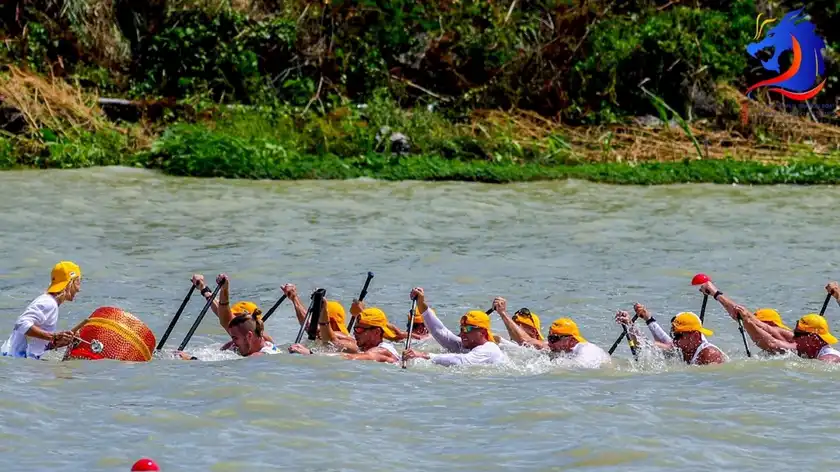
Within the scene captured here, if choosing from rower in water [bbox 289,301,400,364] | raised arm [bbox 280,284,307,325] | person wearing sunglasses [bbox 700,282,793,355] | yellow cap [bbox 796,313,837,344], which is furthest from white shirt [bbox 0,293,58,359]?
yellow cap [bbox 796,313,837,344]

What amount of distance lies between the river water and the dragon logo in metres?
5.05

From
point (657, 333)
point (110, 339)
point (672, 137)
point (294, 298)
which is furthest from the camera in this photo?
point (672, 137)

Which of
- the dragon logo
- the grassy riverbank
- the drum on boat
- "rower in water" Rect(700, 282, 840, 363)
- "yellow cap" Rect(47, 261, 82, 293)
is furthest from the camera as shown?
the dragon logo

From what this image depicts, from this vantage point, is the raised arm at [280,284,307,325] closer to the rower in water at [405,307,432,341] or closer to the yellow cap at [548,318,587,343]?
the rower in water at [405,307,432,341]

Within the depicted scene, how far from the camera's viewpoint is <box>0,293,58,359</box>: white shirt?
11.1 m

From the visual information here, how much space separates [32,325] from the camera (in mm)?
11016

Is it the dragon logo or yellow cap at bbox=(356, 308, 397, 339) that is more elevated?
the dragon logo

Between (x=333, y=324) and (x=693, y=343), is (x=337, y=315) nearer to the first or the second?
(x=333, y=324)

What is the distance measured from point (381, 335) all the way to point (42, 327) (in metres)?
2.80

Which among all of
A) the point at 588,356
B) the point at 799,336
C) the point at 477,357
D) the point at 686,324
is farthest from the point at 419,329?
the point at 799,336

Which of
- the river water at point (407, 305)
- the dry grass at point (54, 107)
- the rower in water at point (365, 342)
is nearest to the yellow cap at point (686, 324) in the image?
the river water at point (407, 305)

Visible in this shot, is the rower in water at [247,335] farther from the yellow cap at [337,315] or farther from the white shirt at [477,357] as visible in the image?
the white shirt at [477,357]

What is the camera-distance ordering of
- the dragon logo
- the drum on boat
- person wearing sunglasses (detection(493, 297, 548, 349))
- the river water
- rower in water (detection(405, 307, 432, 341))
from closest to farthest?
the river water
the drum on boat
person wearing sunglasses (detection(493, 297, 548, 349))
rower in water (detection(405, 307, 432, 341))
the dragon logo

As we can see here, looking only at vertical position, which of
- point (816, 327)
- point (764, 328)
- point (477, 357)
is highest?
point (816, 327)
